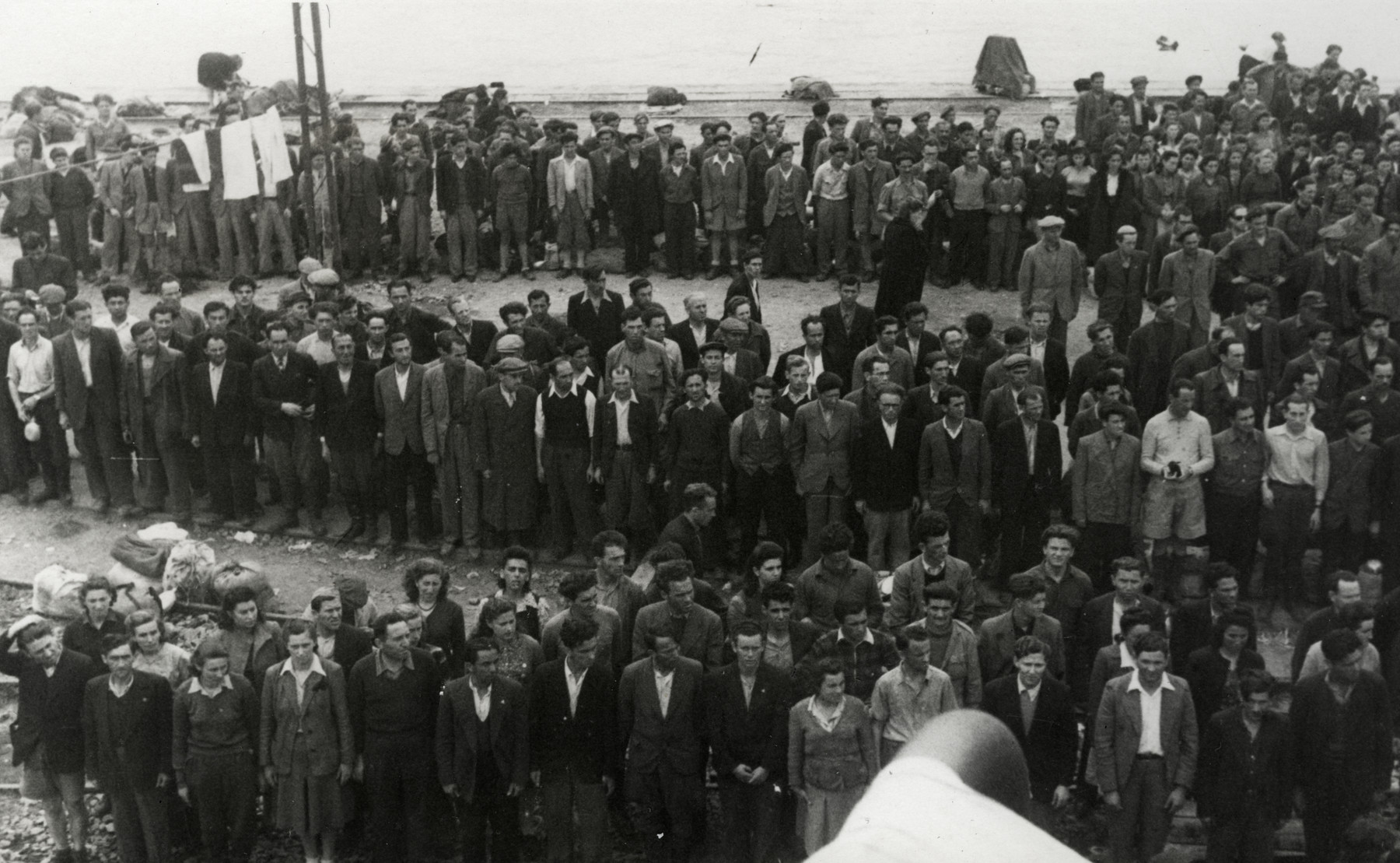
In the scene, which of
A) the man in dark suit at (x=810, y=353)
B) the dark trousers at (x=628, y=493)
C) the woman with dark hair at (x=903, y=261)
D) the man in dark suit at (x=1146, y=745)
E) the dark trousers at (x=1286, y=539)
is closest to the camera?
the man in dark suit at (x=1146, y=745)

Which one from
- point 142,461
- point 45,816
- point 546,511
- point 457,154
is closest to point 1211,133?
point 457,154

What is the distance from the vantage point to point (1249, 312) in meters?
12.0

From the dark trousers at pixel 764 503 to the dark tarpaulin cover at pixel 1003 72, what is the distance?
17.8 m

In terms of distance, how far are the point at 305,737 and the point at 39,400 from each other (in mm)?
5756

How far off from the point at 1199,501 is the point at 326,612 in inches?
225

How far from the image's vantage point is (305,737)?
8422 millimetres

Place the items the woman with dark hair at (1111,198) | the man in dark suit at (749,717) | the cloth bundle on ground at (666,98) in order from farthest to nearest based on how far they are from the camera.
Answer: the cloth bundle on ground at (666,98) → the woman with dark hair at (1111,198) → the man in dark suit at (749,717)

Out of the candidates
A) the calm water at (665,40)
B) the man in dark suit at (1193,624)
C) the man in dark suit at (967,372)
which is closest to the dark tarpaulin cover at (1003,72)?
the calm water at (665,40)

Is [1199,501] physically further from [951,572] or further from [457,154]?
[457,154]

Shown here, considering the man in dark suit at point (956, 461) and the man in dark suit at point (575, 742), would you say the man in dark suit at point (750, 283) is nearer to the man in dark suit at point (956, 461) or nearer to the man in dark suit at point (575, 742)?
the man in dark suit at point (956, 461)

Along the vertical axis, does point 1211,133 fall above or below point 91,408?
above

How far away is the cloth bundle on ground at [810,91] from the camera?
88.7 feet

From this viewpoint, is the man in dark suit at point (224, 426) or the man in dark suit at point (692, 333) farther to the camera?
the man in dark suit at point (692, 333)

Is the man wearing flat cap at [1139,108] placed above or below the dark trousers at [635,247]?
above
